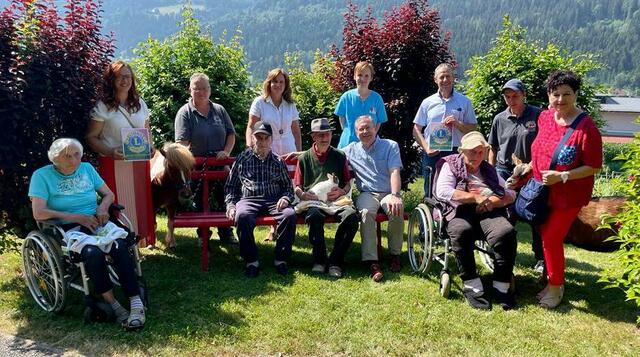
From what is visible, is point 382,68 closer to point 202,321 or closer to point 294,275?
point 294,275

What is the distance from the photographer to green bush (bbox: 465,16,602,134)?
7.61m

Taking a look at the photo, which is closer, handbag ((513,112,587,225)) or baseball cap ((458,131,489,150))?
handbag ((513,112,587,225))

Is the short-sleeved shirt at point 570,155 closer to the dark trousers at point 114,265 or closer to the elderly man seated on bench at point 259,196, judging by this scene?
the elderly man seated on bench at point 259,196

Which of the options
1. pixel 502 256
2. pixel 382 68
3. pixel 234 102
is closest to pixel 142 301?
pixel 502 256

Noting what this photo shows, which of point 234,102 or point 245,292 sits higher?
point 234,102

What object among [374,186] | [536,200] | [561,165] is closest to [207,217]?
[374,186]

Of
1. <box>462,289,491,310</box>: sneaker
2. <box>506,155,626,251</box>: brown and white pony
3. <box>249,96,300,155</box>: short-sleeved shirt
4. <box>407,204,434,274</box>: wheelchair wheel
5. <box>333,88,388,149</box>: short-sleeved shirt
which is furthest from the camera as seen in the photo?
<box>333,88,388,149</box>: short-sleeved shirt

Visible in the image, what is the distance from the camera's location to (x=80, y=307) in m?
4.38

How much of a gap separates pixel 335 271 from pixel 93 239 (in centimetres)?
233

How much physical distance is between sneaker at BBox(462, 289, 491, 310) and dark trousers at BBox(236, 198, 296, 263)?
5.92ft

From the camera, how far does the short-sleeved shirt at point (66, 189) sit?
4184 mm

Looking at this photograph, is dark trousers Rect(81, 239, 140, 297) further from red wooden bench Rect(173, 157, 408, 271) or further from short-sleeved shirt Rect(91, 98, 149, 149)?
short-sleeved shirt Rect(91, 98, 149, 149)

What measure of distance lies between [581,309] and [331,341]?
7.67 ft

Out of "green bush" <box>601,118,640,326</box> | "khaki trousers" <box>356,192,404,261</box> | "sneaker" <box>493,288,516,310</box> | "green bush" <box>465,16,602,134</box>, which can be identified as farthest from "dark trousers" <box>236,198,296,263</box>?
"green bush" <box>465,16,602,134</box>
